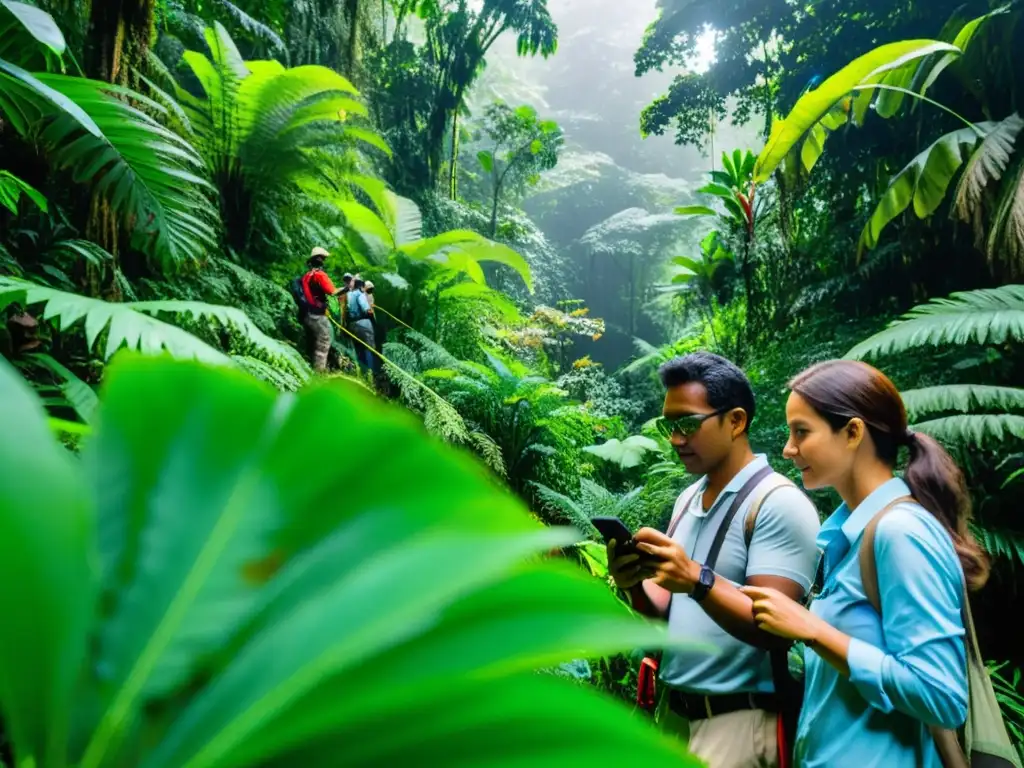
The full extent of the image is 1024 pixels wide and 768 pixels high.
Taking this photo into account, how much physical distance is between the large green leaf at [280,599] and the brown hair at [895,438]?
1120 millimetres

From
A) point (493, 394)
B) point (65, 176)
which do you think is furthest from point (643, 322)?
point (65, 176)

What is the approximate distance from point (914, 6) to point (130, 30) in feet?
23.3

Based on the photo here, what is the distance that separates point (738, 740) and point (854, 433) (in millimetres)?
631

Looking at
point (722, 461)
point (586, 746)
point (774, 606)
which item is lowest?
point (774, 606)

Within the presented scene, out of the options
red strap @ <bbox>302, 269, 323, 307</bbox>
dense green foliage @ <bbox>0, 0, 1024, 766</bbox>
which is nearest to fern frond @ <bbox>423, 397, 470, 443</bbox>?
dense green foliage @ <bbox>0, 0, 1024, 766</bbox>

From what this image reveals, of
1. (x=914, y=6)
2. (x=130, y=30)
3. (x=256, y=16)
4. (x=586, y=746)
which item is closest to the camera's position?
(x=586, y=746)

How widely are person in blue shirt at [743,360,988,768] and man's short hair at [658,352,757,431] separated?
23cm

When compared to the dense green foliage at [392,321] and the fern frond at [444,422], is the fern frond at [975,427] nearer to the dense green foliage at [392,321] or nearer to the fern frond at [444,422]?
the dense green foliage at [392,321]

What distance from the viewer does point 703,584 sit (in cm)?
114

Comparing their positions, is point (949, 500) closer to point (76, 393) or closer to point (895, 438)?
point (895, 438)

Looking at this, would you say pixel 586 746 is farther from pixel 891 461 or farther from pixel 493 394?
pixel 493 394

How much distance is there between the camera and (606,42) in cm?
3628

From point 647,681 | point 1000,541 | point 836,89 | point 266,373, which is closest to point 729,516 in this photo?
point 647,681

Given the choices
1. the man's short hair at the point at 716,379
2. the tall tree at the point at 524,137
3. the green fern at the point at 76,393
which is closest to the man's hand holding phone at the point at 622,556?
the man's short hair at the point at 716,379
